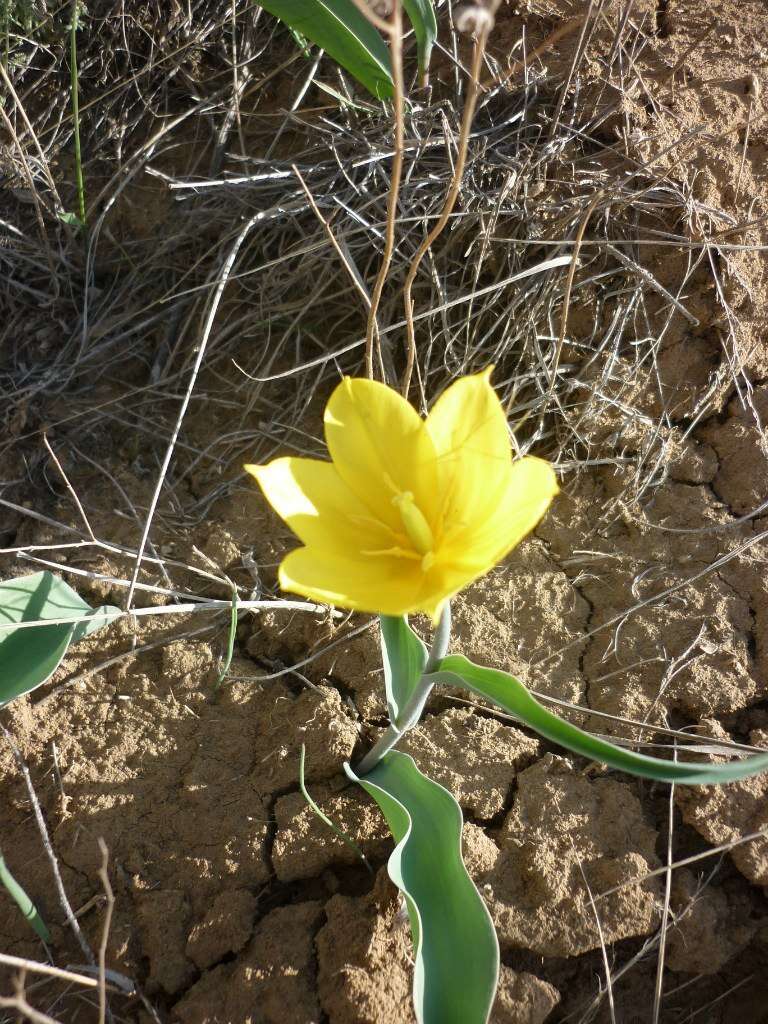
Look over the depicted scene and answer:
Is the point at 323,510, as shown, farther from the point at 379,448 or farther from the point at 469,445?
the point at 469,445

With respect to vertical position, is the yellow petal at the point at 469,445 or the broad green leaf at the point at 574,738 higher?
the yellow petal at the point at 469,445

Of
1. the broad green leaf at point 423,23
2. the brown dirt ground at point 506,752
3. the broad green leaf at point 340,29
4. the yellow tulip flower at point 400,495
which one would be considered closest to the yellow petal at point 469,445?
the yellow tulip flower at point 400,495

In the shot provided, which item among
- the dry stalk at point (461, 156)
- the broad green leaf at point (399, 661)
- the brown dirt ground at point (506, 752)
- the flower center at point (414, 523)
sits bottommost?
the brown dirt ground at point (506, 752)

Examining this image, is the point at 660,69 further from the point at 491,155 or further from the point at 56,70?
the point at 56,70

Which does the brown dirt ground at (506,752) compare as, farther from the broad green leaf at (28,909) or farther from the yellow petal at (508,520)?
the yellow petal at (508,520)

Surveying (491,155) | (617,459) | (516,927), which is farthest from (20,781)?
(491,155)

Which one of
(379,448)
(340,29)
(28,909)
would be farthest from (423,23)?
(28,909)
